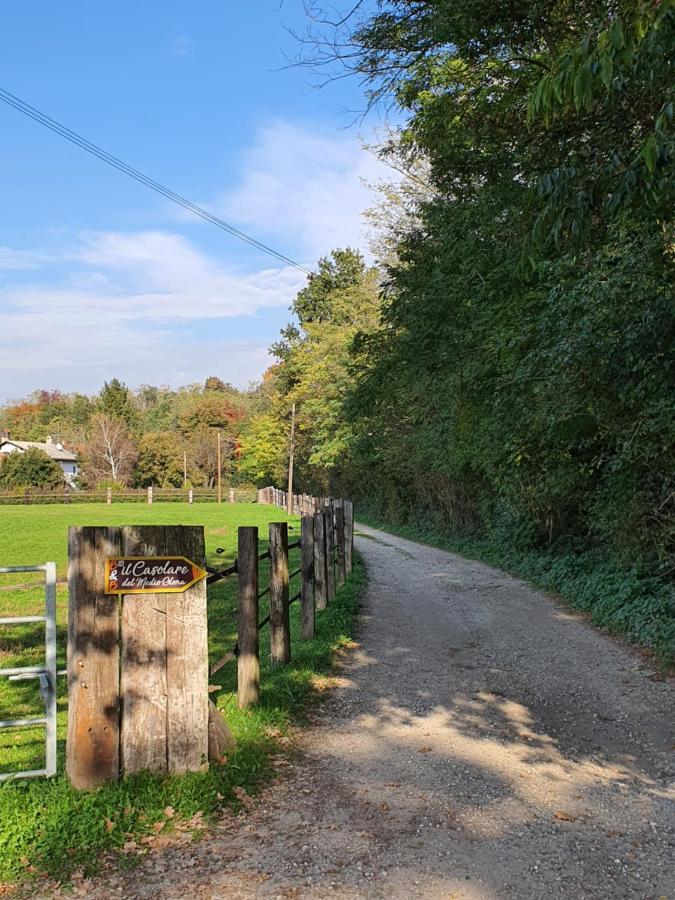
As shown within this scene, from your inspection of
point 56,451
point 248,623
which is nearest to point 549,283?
point 248,623

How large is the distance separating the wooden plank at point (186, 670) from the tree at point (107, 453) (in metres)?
73.1

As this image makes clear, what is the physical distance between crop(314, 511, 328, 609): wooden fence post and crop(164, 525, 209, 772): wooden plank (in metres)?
4.57

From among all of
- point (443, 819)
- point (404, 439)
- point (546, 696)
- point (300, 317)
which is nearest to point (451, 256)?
point (546, 696)

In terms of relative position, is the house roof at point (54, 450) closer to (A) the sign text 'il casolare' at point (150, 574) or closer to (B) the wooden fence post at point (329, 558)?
(B) the wooden fence post at point (329, 558)

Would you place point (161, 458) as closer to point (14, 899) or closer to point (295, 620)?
point (295, 620)

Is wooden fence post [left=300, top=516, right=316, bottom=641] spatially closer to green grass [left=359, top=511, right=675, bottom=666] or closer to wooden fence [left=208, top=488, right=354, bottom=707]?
wooden fence [left=208, top=488, right=354, bottom=707]

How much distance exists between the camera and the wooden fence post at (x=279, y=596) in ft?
20.9

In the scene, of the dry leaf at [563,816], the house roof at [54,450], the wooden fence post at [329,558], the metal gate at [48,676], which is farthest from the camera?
the house roof at [54,450]

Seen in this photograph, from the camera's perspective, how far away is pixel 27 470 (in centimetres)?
6288

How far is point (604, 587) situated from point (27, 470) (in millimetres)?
61888

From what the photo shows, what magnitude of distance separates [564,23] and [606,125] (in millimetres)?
2196

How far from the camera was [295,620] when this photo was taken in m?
9.39

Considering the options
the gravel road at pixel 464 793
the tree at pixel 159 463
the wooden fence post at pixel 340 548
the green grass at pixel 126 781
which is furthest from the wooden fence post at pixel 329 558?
the tree at pixel 159 463

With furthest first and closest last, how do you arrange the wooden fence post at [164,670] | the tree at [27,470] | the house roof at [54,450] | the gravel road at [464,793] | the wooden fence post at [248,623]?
the house roof at [54,450] → the tree at [27,470] → the wooden fence post at [248,623] → the wooden fence post at [164,670] → the gravel road at [464,793]
